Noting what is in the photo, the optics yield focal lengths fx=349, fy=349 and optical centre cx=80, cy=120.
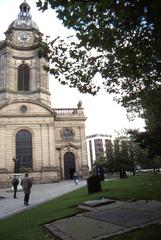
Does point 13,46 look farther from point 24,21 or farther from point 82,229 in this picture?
point 82,229

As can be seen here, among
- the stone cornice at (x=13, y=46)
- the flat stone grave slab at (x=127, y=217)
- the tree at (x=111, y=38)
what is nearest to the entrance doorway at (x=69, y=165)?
the stone cornice at (x=13, y=46)

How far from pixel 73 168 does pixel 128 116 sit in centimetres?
1769

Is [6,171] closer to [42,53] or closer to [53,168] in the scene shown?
[53,168]

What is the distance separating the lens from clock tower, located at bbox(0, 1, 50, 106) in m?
54.1

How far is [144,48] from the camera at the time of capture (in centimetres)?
1055

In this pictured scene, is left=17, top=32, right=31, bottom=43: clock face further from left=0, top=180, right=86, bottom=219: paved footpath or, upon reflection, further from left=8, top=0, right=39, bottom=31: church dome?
left=0, top=180, right=86, bottom=219: paved footpath

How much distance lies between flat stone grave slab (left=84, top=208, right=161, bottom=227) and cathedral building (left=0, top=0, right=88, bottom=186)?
3961 centimetres

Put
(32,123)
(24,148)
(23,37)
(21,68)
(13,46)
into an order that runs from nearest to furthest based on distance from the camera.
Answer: (24,148)
(32,123)
(21,68)
(13,46)
(23,37)

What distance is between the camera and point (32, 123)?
2076 inches

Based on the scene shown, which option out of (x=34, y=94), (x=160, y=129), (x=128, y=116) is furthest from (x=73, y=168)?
(x=160, y=129)

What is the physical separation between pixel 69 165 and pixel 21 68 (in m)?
17.4

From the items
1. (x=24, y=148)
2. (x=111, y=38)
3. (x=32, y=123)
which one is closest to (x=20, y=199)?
(x=111, y=38)

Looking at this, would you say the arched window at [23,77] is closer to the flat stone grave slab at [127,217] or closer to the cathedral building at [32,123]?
the cathedral building at [32,123]

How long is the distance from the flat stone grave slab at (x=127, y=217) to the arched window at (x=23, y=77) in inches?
1866
